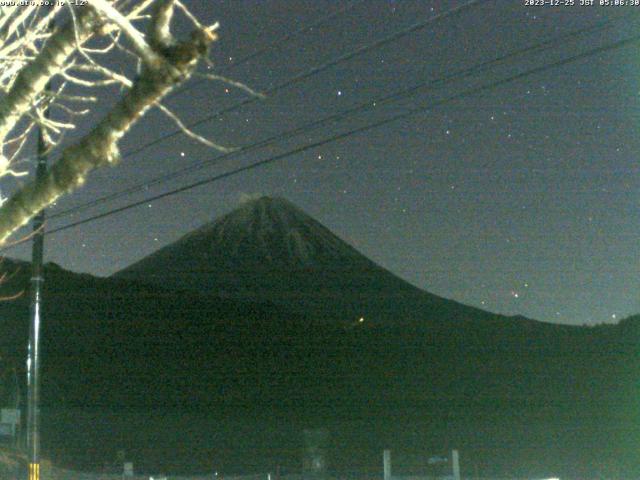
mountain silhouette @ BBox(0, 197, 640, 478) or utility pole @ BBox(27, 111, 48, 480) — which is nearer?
utility pole @ BBox(27, 111, 48, 480)

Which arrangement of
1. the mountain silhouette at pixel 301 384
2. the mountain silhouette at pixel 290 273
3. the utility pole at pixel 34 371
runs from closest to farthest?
1. the utility pole at pixel 34 371
2. the mountain silhouette at pixel 301 384
3. the mountain silhouette at pixel 290 273

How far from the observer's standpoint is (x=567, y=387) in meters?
35.1

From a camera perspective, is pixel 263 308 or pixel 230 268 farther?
pixel 230 268

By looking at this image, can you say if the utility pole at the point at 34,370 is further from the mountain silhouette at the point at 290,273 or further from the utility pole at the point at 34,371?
the mountain silhouette at the point at 290,273

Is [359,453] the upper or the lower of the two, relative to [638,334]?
lower

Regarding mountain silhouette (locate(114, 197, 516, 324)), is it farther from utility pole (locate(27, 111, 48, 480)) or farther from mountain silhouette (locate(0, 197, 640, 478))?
utility pole (locate(27, 111, 48, 480))

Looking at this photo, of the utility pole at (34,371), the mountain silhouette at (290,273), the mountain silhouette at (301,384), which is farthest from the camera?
the mountain silhouette at (290,273)

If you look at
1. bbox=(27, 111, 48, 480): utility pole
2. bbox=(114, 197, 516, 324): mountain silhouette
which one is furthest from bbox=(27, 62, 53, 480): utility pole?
bbox=(114, 197, 516, 324): mountain silhouette

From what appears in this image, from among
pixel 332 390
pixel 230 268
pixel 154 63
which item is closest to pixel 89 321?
pixel 332 390

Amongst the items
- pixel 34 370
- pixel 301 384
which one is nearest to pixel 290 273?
pixel 301 384

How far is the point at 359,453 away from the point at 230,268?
82.6 ft

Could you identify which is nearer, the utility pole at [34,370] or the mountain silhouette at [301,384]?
the utility pole at [34,370]

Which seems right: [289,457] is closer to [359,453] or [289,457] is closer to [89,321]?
[359,453]

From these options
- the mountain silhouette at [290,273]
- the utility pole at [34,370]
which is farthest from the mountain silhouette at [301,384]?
the utility pole at [34,370]
